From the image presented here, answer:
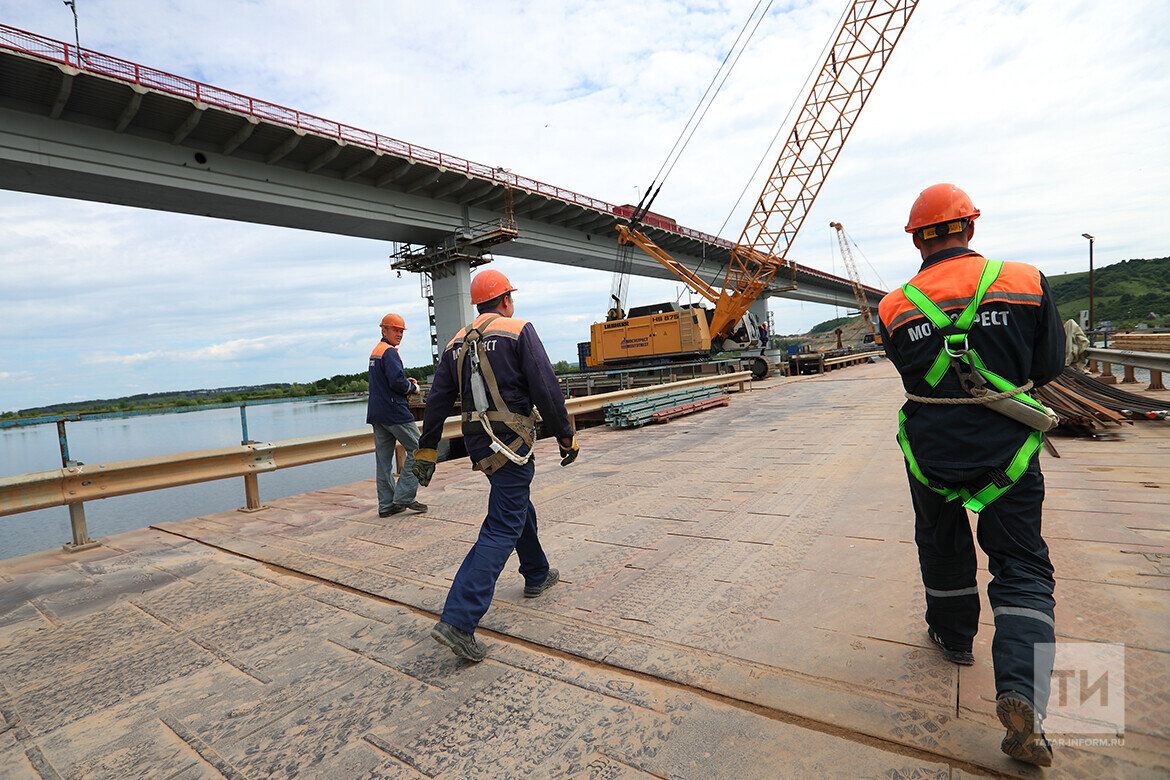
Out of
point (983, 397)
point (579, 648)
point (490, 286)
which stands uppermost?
point (490, 286)

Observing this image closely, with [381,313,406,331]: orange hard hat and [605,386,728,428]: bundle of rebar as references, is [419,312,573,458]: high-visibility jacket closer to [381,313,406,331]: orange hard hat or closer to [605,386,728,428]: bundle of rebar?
[381,313,406,331]: orange hard hat

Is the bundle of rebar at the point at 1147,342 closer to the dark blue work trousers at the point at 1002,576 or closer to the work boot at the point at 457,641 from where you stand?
the dark blue work trousers at the point at 1002,576

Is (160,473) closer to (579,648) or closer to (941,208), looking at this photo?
(579,648)

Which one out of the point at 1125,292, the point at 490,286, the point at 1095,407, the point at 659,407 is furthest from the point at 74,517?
the point at 1125,292

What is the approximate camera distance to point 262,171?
792 inches

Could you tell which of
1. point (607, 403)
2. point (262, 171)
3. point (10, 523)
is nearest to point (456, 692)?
point (10, 523)

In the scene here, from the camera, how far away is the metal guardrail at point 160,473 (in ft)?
15.5

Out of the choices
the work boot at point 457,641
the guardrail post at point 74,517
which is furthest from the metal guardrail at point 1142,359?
the guardrail post at point 74,517

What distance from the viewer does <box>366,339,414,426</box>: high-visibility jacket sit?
586 cm

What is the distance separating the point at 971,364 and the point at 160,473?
677 centimetres

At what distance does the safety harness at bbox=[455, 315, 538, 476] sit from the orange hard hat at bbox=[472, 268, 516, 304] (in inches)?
7.3

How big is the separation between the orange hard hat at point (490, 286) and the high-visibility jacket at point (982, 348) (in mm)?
2220

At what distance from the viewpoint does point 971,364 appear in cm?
221

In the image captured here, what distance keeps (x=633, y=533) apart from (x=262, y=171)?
70.9 feet
